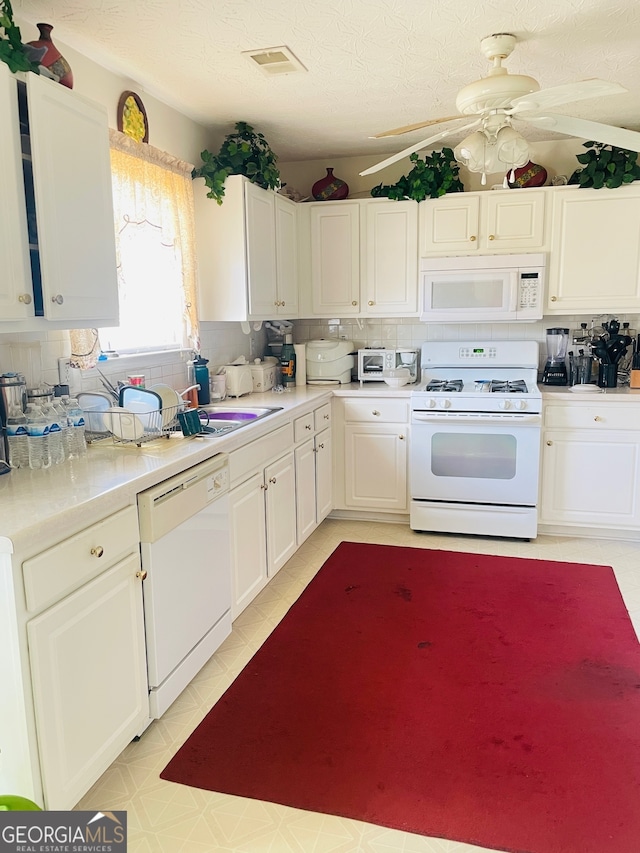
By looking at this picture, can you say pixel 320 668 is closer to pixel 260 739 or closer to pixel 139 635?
pixel 260 739

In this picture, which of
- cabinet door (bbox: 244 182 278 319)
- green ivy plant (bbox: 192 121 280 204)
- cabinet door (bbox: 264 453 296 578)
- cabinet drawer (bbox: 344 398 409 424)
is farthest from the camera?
cabinet drawer (bbox: 344 398 409 424)

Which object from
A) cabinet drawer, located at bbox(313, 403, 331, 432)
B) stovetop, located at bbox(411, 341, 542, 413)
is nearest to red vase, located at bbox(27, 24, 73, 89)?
cabinet drawer, located at bbox(313, 403, 331, 432)

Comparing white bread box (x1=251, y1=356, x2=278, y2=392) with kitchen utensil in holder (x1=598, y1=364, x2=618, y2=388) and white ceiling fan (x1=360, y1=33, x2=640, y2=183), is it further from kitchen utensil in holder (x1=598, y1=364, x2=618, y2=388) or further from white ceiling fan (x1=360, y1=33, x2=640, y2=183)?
A: kitchen utensil in holder (x1=598, y1=364, x2=618, y2=388)

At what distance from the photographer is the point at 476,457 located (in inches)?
153

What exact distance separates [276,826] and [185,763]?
1.32 feet

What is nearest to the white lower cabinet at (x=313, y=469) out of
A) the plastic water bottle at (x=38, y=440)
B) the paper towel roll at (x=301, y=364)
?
the paper towel roll at (x=301, y=364)

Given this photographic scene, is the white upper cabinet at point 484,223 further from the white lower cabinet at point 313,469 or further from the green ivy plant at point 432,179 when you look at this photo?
the white lower cabinet at point 313,469

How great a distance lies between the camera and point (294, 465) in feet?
11.4

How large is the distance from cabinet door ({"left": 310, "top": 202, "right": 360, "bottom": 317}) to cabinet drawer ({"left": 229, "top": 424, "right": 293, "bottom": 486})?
4.36 ft

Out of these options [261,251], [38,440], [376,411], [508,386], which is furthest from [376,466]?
[38,440]

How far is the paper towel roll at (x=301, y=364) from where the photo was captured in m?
4.33

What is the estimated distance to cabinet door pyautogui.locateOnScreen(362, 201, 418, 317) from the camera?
4.16 meters

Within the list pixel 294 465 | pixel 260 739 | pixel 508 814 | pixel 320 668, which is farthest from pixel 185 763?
pixel 294 465

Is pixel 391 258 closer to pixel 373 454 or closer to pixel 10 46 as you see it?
pixel 373 454
